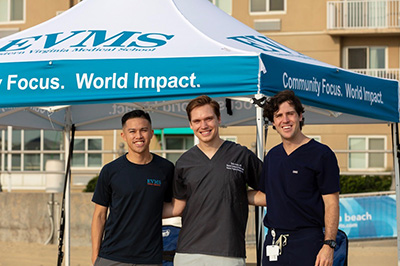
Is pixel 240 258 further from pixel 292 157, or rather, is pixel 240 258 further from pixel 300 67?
pixel 300 67

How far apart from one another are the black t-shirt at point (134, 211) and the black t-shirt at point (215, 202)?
0.20 meters

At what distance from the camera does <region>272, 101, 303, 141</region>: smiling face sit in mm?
4316

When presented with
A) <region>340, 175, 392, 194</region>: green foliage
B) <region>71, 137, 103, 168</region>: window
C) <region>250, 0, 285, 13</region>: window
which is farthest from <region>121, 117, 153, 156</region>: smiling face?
<region>71, 137, 103, 168</region>: window

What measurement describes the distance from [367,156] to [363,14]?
18.8 feet

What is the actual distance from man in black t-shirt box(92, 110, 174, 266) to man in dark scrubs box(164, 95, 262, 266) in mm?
193

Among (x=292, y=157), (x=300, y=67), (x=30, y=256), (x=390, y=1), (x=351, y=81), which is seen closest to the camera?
(x=292, y=157)

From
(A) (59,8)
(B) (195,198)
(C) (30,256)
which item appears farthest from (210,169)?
(A) (59,8)

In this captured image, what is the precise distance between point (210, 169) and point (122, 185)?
0.60 meters

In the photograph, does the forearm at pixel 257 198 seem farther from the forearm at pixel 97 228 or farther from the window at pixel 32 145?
the window at pixel 32 145

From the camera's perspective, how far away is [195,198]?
4.48 m

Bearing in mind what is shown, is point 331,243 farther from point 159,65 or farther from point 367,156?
point 367,156

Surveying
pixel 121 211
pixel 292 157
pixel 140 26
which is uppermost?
pixel 140 26

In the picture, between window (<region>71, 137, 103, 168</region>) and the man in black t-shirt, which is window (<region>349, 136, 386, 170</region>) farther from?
the man in black t-shirt

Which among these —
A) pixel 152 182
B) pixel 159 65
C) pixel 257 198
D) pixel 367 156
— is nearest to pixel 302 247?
pixel 257 198
